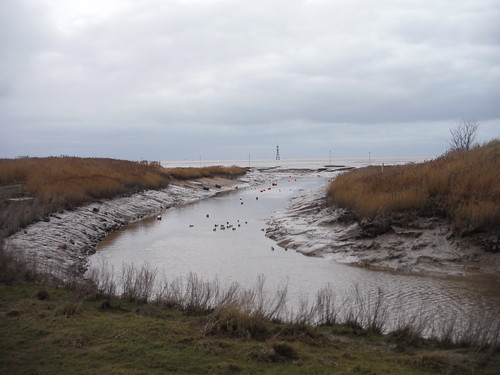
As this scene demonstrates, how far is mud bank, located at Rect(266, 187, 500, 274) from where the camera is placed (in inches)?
579

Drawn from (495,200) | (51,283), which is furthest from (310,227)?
(51,283)

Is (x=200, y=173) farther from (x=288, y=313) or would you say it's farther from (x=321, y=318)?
(x=321, y=318)

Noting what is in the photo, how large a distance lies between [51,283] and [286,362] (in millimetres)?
7020

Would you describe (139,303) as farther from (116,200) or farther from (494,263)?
(116,200)

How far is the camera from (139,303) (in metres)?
9.66

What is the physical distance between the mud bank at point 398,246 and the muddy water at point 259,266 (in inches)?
28.8

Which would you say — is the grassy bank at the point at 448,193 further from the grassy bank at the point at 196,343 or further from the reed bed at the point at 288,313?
the grassy bank at the point at 196,343

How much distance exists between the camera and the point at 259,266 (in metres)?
15.8

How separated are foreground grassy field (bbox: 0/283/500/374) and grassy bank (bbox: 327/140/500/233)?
9.19m

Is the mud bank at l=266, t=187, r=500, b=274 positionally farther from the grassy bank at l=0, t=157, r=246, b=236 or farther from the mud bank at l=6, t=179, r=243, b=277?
the grassy bank at l=0, t=157, r=246, b=236

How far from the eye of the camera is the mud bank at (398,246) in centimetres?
1470

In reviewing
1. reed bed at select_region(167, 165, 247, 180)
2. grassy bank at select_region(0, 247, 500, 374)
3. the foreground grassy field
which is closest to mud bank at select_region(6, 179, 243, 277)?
grassy bank at select_region(0, 247, 500, 374)

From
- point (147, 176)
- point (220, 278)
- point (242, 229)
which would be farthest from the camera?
point (147, 176)

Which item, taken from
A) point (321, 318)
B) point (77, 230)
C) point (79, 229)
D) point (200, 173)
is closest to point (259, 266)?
point (321, 318)
